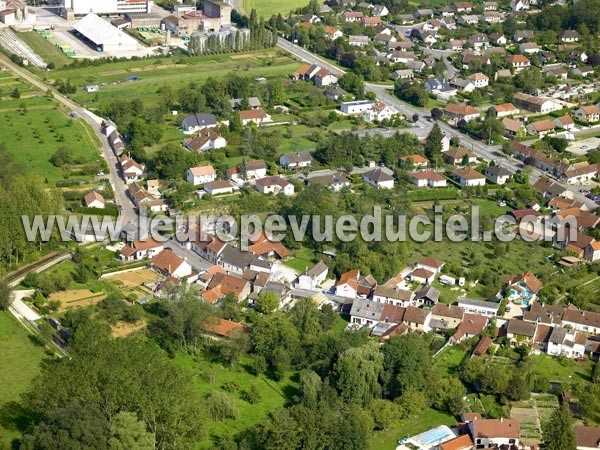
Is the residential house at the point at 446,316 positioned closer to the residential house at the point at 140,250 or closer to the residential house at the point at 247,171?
the residential house at the point at 140,250

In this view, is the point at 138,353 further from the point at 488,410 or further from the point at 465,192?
the point at 465,192

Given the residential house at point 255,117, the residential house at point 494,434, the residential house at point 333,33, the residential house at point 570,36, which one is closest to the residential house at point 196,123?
the residential house at point 255,117

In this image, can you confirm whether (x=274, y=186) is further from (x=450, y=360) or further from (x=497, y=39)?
(x=497, y=39)

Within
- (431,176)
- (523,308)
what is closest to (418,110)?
(431,176)

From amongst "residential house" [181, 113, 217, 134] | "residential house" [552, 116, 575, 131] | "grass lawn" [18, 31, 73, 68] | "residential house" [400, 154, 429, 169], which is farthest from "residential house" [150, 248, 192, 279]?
"grass lawn" [18, 31, 73, 68]

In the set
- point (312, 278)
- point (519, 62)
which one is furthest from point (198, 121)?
point (519, 62)

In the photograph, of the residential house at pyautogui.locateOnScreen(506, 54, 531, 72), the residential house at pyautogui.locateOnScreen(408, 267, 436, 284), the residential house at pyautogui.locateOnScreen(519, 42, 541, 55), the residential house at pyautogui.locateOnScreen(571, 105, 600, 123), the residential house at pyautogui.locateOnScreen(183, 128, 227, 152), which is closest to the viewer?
the residential house at pyautogui.locateOnScreen(408, 267, 436, 284)

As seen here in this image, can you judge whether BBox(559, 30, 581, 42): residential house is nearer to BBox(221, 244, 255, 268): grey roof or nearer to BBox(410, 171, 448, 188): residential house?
BBox(410, 171, 448, 188): residential house
